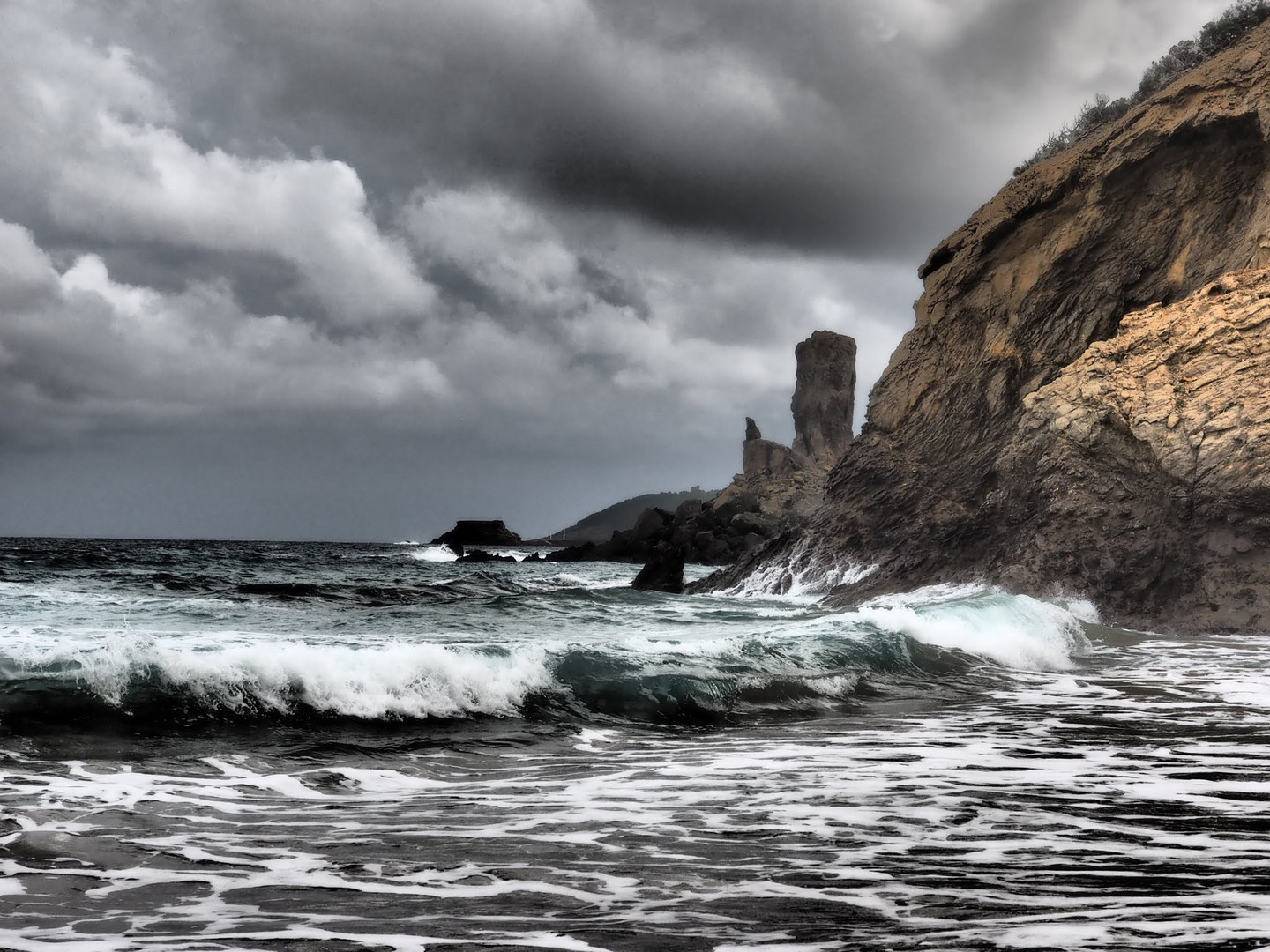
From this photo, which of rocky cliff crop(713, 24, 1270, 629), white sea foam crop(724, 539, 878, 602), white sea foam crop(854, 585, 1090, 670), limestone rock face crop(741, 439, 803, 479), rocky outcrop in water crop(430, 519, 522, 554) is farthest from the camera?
rocky outcrop in water crop(430, 519, 522, 554)

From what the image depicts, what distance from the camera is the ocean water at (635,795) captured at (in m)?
3.24

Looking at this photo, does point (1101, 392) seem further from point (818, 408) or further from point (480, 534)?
point (480, 534)

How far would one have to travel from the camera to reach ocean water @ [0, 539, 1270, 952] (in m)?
3.24

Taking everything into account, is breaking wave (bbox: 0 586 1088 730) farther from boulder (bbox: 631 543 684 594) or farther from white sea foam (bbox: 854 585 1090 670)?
boulder (bbox: 631 543 684 594)

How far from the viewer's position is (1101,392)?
1684cm

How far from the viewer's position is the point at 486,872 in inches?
151

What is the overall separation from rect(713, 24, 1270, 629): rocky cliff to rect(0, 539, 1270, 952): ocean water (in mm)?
3969

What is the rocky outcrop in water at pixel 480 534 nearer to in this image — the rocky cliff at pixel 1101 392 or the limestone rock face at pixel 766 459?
the limestone rock face at pixel 766 459

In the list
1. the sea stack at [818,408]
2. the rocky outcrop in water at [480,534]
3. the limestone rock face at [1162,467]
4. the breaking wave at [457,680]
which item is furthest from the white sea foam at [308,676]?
the rocky outcrop in water at [480,534]

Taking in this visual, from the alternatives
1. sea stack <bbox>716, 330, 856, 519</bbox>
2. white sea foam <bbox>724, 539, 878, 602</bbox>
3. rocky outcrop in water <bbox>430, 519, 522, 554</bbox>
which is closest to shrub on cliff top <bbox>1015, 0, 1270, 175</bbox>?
white sea foam <bbox>724, 539, 878, 602</bbox>

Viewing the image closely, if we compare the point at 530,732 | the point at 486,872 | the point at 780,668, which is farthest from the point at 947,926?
the point at 780,668

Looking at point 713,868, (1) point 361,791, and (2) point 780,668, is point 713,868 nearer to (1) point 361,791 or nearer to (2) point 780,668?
(1) point 361,791

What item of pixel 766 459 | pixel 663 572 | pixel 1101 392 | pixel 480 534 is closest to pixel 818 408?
pixel 766 459

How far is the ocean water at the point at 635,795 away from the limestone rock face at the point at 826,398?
2455 inches
